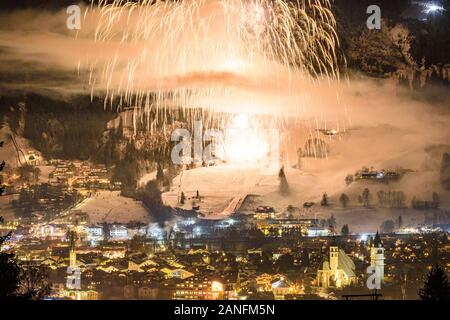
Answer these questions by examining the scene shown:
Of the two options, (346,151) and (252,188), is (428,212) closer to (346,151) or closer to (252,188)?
(346,151)

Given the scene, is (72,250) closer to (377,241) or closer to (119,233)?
(119,233)

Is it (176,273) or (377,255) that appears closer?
(176,273)

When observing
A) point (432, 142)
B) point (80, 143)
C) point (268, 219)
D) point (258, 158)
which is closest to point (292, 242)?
point (268, 219)

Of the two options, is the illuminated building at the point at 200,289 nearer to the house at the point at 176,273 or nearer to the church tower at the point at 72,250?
the house at the point at 176,273

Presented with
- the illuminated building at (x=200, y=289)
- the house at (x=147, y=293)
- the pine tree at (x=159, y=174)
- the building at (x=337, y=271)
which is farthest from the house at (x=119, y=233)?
the building at (x=337, y=271)

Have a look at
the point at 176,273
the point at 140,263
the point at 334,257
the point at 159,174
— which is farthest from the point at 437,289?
the point at 159,174

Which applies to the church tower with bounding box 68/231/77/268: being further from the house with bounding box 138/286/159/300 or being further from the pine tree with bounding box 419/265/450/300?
the pine tree with bounding box 419/265/450/300
